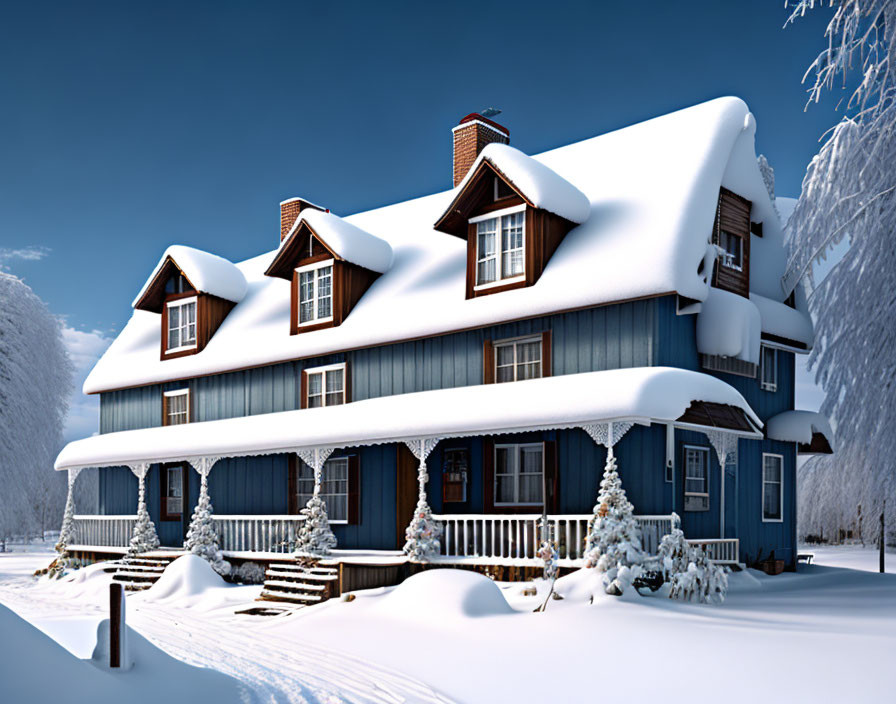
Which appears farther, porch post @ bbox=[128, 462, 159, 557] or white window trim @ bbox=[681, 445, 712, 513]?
porch post @ bbox=[128, 462, 159, 557]

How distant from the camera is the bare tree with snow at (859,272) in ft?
45.2

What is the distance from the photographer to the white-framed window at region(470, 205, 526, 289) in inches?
778

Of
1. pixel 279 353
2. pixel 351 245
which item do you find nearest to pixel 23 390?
pixel 279 353

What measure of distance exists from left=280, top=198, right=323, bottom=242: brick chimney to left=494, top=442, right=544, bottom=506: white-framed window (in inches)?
467

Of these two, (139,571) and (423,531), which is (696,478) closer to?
(423,531)

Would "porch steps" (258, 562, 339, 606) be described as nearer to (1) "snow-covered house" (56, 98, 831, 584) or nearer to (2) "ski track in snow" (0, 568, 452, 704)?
(1) "snow-covered house" (56, 98, 831, 584)

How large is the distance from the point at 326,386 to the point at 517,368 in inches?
226

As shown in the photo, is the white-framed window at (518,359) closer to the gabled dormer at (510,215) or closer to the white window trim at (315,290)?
the gabled dormer at (510,215)

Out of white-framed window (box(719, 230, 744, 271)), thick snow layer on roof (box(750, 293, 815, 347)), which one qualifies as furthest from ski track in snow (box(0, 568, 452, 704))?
thick snow layer on roof (box(750, 293, 815, 347))

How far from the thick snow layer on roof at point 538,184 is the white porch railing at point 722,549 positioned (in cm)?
698

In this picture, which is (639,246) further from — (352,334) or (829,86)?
(352,334)

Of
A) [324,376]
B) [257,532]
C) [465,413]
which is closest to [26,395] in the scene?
[324,376]

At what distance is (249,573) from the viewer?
71.0ft

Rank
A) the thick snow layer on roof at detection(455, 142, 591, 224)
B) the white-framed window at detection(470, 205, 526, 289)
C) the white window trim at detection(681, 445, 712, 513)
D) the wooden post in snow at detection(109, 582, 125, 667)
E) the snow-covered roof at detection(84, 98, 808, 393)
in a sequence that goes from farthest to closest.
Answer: the white-framed window at detection(470, 205, 526, 289)
the thick snow layer on roof at detection(455, 142, 591, 224)
the white window trim at detection(681, 445, 712, 513)
the snow-covered roof at detection(84, 98, 808, 393)
the wooden post in snow at detection(109, 582, 125, 667)
